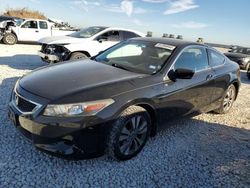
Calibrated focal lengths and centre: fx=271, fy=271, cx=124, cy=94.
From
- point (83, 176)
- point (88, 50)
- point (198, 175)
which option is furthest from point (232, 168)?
point (88, 50)

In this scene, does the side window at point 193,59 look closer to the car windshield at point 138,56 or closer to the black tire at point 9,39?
the car windshield at point 138,56

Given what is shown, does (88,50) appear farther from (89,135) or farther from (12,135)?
(89,135)

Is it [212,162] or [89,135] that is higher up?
[89,135]

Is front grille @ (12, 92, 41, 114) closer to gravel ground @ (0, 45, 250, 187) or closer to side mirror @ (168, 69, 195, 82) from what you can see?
gravel ground @ (0, 45, 250, 187)

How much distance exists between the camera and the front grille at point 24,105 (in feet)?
10.3

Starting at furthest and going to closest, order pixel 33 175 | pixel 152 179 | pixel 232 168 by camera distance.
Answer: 1. pixel 232 168
2. pixel 152 179
3. pixel 33 175

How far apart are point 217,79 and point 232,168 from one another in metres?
1.87

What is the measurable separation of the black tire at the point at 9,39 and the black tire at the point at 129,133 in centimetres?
1425

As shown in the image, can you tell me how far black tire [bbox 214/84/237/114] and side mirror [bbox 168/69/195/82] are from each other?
2037mm

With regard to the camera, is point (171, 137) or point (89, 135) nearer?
point (89, 135)

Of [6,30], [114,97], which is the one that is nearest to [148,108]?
[114,97]

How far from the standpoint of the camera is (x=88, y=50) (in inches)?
350

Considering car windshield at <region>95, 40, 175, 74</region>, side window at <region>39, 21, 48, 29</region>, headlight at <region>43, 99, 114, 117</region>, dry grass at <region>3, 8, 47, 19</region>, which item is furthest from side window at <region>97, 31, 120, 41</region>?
dry grass at <region>3, 8, 47, 19</region>

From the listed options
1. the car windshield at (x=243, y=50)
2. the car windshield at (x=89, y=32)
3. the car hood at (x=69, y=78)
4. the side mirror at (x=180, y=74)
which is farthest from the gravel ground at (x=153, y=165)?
the car windshield at (x=243, y=50)
